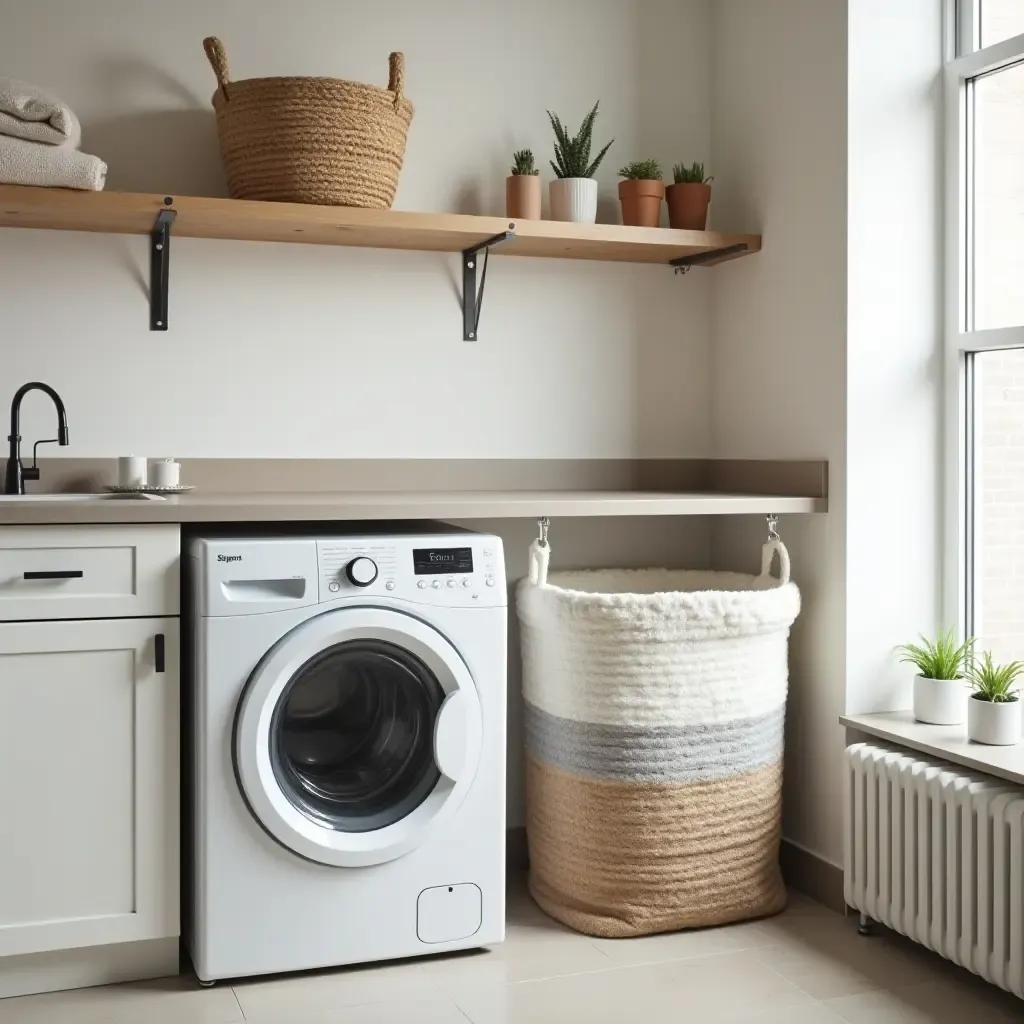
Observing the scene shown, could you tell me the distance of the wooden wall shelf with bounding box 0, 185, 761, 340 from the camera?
8.09ft

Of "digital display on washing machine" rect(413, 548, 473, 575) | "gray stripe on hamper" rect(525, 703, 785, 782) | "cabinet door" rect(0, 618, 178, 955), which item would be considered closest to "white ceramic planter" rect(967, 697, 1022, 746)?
"gray stripe on hamper" rect(525, 703, 785, 782)

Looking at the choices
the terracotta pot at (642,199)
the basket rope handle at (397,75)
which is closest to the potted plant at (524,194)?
the terracotta pot at (642,199)

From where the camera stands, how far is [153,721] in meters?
2.28

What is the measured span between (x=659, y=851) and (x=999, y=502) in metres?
1.03

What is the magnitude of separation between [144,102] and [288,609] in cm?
124

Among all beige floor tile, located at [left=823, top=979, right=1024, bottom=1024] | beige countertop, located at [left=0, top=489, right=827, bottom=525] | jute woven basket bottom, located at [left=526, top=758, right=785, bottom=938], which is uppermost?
beige countertop, located at [left=0, top=489, right=827, bottom=525]

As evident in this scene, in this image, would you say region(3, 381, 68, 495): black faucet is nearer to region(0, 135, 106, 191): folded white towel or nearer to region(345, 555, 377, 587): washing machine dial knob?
region(0, 135, 106, 191): folded white towel

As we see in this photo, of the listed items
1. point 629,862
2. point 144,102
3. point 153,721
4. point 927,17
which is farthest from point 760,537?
point 144,102

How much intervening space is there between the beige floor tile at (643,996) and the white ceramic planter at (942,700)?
626 mm

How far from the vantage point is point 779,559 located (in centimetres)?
288

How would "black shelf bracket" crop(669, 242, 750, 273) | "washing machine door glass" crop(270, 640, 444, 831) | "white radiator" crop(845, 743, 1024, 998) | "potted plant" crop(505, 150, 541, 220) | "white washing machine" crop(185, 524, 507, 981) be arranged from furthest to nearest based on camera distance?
1. "black shelf bracket" crop(669, 242, 750, 273)
2. "potted plant" crop(505, 150, 541, 220)
3. "washing machine door glass" crop(270, 640, 444, 831)
4. "white washing machine" crop(185, 524, 507, 981)
5. "white radiator" crop(845, 743, 1024, 998)

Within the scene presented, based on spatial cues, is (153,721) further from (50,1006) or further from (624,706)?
(624,706)

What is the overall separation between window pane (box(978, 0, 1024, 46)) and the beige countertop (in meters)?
1.05

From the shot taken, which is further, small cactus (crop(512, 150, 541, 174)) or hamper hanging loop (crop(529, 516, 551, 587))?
small cactus (crop(512, 150, 541, 174))
